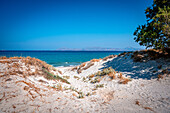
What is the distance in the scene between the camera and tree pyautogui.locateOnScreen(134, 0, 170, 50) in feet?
27.0

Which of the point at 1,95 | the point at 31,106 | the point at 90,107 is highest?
the point at 1,95

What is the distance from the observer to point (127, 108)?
448 cm

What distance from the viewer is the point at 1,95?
4.54 meters

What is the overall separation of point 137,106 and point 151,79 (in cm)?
457

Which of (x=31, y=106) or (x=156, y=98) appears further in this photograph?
(x=156, y=98)

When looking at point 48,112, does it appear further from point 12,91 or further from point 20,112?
point 12,91

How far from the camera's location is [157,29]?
9461 mm

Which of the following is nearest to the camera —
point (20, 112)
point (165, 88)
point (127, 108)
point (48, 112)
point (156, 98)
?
point (20, 112)

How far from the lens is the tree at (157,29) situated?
27.0 feet

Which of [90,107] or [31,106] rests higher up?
[31,106]

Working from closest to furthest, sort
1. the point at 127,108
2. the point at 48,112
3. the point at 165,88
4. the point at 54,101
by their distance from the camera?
the point at 48,112, the point at 127,108, the point at 54,101, the point at 165,88

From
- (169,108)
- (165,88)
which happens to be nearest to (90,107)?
(169,108)

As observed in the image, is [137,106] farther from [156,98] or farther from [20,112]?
[20,112]

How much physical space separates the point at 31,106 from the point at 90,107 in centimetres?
279
